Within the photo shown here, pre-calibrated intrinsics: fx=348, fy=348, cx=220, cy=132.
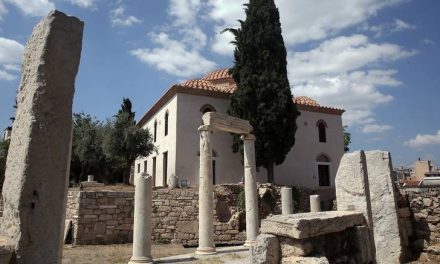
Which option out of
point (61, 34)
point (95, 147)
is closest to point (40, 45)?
point (61, 34)

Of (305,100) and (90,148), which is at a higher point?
(305,100)

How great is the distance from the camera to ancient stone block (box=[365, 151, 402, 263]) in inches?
247

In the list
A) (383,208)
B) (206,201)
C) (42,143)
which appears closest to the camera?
(42,143)

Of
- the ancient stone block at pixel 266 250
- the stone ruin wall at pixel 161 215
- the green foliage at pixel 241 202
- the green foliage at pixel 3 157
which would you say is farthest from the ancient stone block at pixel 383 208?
the green foliage at pixel 3 157

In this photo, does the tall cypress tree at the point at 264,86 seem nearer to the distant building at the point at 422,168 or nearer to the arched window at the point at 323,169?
the arched window at the point at 323,169

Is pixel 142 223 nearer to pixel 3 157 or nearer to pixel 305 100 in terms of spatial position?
pixel 305 100

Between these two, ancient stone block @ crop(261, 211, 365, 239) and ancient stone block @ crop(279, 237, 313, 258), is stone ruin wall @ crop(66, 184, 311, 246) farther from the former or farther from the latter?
ancient stone block @ crop(279, 237, 313, 258)

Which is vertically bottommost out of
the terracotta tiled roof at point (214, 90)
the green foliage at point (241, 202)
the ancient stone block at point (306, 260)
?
the ancient stone block at point (306, 260)

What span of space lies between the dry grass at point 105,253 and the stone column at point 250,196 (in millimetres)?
2061

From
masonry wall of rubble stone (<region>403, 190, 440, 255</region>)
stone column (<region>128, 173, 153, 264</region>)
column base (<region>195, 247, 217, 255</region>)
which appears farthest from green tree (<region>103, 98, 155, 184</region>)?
masonry wall of rubble stone (<region>403, 190, 440, 255</region>)

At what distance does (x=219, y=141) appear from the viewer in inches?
792

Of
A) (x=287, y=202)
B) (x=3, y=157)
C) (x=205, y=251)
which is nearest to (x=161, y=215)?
(x=205, y=251)

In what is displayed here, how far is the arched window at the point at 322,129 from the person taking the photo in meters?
23.9

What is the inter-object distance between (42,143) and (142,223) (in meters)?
6.46
